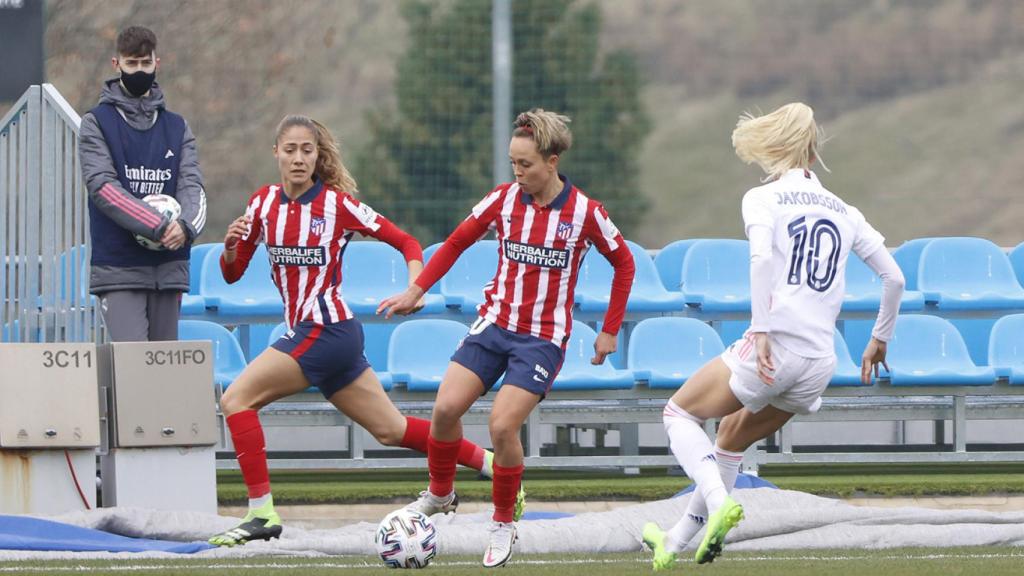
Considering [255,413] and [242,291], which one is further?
[242,291]

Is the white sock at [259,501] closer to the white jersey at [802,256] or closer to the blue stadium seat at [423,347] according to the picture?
the white jersey at [802,256]

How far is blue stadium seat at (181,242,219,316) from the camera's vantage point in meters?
10.2

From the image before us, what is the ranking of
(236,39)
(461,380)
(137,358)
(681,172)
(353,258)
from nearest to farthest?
(461,380)
(137,358)
(353,258)
(236,39)
(681,172)

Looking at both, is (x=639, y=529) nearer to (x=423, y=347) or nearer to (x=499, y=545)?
(x=499, y=545)

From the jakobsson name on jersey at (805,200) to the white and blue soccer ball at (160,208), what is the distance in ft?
9.70

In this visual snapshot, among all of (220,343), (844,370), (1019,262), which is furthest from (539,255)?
(1019,262)

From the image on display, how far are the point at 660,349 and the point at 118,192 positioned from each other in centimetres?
334

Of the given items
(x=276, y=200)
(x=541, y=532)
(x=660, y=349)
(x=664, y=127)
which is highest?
(x=664, y=127)

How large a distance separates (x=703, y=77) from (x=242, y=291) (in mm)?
5714

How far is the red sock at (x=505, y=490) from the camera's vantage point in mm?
6527

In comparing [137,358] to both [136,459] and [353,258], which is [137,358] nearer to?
[136,459]

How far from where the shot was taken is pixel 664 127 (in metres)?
14.5

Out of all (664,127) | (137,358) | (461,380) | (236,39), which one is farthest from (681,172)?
(461,380)

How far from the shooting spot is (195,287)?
10.6m
